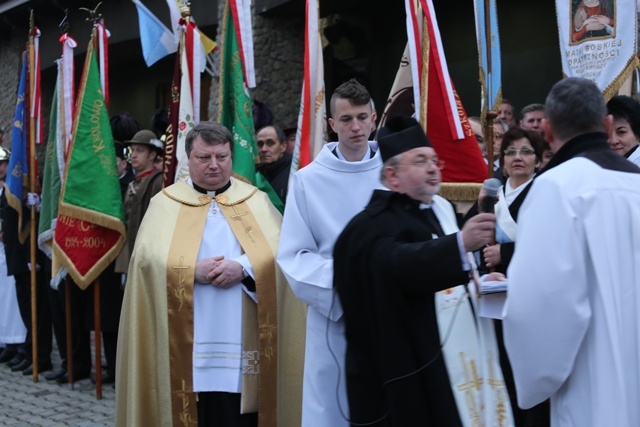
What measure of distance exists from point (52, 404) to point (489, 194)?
5.15 m

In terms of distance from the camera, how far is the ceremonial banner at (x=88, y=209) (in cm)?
705

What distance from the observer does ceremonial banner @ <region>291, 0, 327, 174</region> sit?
19.4ft

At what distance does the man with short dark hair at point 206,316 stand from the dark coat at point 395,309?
138 cm

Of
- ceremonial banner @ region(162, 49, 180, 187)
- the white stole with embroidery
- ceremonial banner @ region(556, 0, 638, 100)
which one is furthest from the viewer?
ceremonial banner @ region(162, 49, 180, 187)

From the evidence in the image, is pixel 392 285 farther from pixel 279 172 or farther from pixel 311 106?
pixel 279 172

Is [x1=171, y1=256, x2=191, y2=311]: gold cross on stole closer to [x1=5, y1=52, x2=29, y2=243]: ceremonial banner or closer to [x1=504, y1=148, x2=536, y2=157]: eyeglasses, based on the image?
[x1=504, y1=148, x2=536, y2=157]: eyeglasses

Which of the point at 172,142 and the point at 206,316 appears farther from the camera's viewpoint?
the point at 172,142

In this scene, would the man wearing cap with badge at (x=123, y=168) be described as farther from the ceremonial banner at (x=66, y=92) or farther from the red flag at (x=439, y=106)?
the red flag at (x=439, y=106)

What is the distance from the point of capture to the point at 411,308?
3.04 meters

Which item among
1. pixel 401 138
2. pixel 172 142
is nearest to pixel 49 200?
pixel 172 142

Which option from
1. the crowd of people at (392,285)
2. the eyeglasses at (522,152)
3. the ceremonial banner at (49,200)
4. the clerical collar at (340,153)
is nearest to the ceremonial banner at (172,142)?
the ceremonial banner at (49,200)

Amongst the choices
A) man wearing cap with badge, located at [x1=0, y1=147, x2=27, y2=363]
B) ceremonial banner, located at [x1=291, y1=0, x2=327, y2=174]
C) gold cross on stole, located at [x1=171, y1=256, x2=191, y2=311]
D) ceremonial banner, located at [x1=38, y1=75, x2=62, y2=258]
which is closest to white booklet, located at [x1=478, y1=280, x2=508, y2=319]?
gold cross on stole, located at [x1=171, y1=256, x2=191, y2=311]

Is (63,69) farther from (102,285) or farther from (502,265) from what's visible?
(502,265)

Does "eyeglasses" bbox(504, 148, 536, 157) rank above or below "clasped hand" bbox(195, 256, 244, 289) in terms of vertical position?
above
